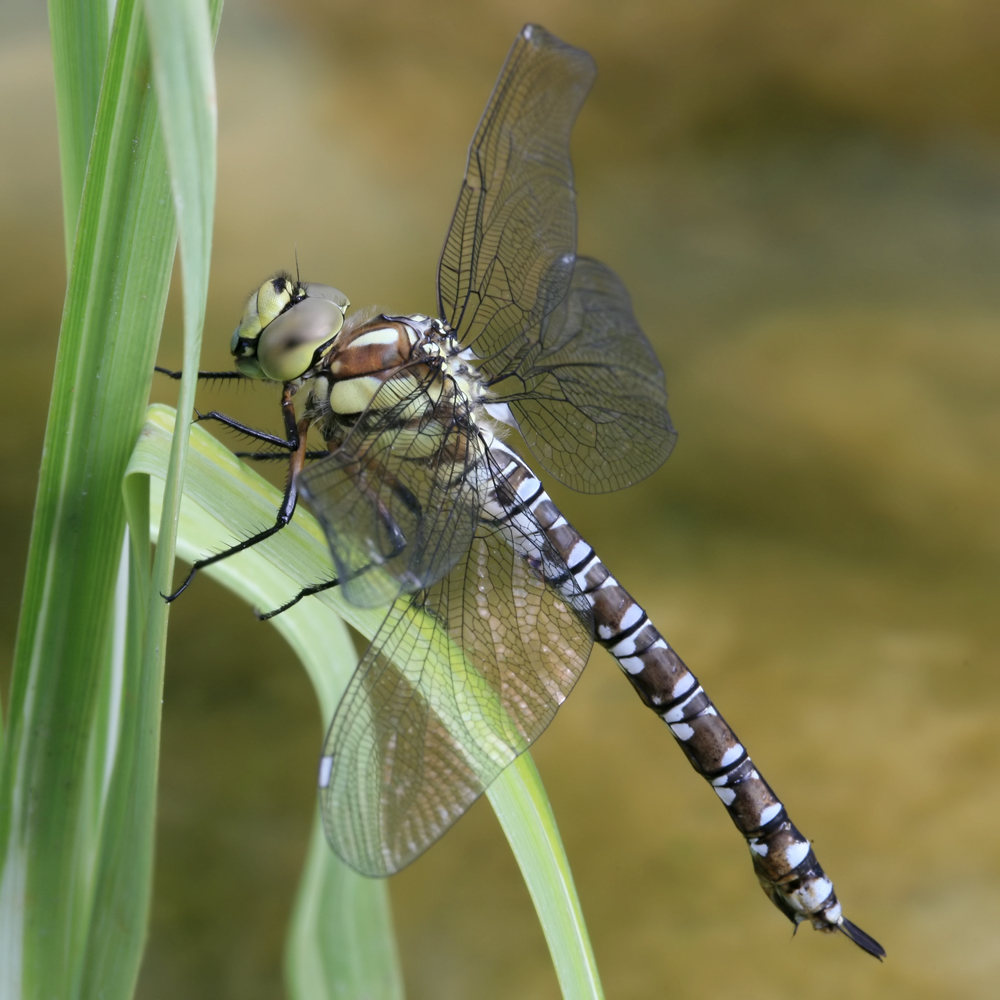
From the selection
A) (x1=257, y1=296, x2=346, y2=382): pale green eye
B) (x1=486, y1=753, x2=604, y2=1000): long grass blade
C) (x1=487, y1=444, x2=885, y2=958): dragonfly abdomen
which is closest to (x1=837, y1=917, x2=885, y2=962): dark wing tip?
(x1=487, y1=444, x2=885, y2=958): dragonfly abdomen

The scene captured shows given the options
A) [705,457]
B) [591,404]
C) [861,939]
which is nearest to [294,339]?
[591,404]

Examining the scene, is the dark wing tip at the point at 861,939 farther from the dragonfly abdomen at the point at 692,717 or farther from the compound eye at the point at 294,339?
the compound eye at the point at 294,339

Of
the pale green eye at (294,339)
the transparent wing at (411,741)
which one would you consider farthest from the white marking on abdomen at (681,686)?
the pale green eye at (294,339)

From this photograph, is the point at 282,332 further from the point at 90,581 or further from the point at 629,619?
the point at 629,619

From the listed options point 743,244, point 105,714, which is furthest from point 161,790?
point 743,244

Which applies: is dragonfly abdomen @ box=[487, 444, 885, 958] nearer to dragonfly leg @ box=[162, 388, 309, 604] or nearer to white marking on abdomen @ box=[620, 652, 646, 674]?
white marking on abdomen @ box=[620, 652, 646, 674]
